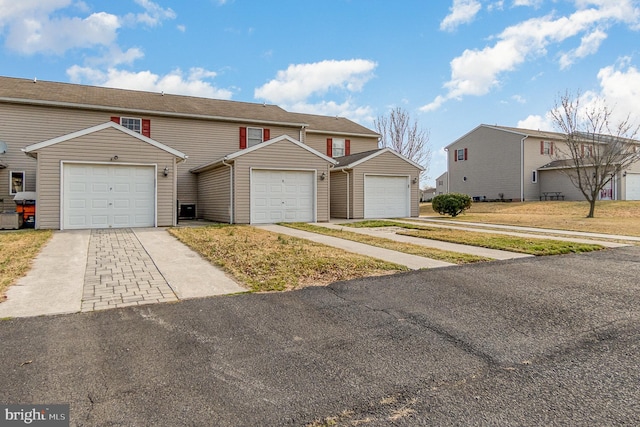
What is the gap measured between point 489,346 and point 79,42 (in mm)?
→ 20452

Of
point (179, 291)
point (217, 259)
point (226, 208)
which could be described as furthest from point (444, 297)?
point (226, 208)

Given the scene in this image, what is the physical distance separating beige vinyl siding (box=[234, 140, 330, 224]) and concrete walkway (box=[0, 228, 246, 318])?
626 centimetres

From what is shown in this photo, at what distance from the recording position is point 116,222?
13664 mm

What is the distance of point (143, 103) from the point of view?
61.9 feet

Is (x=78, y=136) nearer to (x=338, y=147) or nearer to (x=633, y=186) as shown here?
(x=338, y=147)

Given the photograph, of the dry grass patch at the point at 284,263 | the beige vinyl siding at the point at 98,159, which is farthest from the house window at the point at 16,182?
the dry grass patch at the point at 284,263

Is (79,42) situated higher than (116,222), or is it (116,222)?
(79,42)

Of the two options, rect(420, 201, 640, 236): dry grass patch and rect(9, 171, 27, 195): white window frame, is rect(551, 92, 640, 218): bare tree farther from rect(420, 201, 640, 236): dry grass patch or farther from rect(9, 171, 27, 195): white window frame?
rect(9, 171, 27, 195): white window frame

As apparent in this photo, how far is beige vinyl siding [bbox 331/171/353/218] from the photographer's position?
62.6 feet

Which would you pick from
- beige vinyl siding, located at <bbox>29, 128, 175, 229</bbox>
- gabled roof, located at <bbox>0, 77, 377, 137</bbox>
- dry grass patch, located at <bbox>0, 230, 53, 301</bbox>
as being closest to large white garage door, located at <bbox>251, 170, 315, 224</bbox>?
beige vinyl siding, located at <bbox>29, 128, 175, 229</bbox>

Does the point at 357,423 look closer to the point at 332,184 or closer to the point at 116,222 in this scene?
the point at 116,222

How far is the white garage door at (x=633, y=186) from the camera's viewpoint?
96.4 ft

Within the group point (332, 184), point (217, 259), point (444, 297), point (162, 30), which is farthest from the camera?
point (332, 184)

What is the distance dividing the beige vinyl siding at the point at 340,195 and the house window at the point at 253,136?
4541 millimetres
